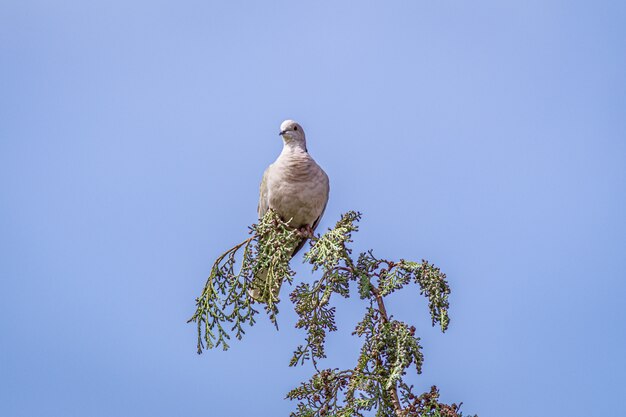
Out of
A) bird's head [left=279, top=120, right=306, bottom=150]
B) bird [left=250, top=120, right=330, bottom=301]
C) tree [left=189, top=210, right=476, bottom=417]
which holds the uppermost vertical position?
bird's head [left=279, top=120, right=306, bottom=150]

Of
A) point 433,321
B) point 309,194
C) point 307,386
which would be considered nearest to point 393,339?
point 433,321

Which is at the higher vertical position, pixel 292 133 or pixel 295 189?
pixel 292 133

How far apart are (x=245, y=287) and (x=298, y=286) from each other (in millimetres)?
352

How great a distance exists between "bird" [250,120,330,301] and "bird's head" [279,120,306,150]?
5.5 inches

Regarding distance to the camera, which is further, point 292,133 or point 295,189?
point 292,133

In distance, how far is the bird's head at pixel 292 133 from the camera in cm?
804

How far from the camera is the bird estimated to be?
750 centimetres

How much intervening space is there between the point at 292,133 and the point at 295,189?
2.60 ft

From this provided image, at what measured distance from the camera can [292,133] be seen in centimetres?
806

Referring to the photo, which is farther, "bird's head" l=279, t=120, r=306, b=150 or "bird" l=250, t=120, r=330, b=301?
"bird's head" l=279, t=120, r=306, b=150

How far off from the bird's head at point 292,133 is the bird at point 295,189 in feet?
0.46

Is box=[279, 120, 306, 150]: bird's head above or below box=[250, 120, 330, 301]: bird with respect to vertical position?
above

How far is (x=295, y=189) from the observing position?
295 inches

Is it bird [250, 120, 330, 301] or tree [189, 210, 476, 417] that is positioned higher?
bird [250, 120, 330, 301]
